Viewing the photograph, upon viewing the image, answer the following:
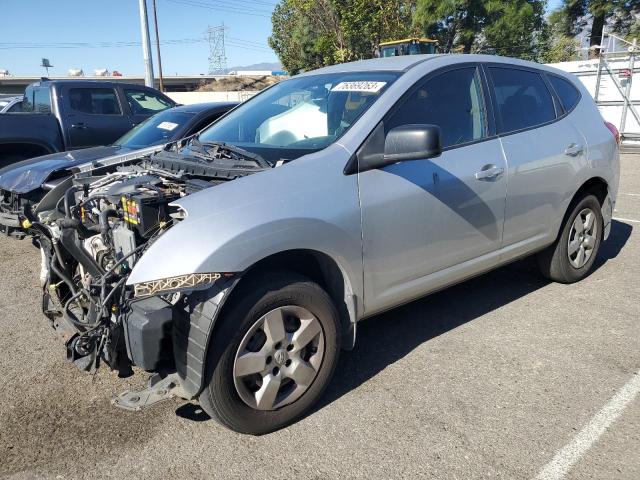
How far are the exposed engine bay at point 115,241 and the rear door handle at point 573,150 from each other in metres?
2.52

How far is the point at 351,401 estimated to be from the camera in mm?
3018

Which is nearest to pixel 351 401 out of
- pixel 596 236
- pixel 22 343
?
pixel 22 343

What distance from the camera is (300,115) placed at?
349 cm

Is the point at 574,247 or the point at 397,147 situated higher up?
the point at 397,147

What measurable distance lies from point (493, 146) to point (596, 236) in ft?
5.87

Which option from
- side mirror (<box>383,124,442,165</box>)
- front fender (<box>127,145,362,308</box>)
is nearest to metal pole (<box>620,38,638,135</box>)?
side mirror (<box>383,124,442,165</box>)

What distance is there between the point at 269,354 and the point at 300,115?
161cm

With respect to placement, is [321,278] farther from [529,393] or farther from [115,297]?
[529,393]

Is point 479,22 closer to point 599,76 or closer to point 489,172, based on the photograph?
point 599,76

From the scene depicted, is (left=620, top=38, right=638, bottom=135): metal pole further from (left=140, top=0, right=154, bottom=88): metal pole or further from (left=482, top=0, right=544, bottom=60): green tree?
(left=140, top=0, right=154, bottom=88): metal pole

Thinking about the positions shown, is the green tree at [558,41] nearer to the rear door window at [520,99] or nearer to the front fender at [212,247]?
the rear door window at [520,99]

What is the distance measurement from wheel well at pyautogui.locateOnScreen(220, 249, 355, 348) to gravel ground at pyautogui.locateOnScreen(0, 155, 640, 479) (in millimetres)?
502

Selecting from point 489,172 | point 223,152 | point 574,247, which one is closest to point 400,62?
point 489,172

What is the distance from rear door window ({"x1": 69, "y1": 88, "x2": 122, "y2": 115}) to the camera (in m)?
8.48
